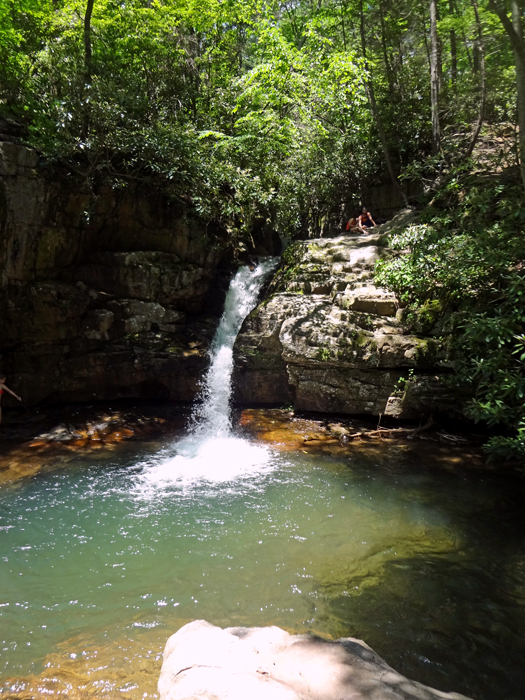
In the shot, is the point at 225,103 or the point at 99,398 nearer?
the point at 99,398

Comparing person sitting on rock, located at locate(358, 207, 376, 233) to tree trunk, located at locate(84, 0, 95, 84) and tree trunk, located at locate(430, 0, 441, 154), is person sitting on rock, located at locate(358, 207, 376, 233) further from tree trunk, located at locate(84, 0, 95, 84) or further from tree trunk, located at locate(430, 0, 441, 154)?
tree trunk, located at locate(84, 0, 95, 84)

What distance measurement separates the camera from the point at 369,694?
229 cm

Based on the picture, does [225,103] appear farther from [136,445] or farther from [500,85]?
[136,445]

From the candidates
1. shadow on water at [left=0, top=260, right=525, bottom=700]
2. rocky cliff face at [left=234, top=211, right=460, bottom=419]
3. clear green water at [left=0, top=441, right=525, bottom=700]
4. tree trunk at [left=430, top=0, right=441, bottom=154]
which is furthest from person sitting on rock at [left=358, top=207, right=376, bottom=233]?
clear green water at [left=0, top=441, right=525, bottom=700]

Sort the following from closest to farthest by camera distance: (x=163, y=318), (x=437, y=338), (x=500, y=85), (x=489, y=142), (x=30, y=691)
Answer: (x=30, y=691) → (x=437, y=338) → (x=500, y=85) → (x=163, y=318) → (x=489, y=142)

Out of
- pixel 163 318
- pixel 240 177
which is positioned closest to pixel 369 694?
pixel 163 318

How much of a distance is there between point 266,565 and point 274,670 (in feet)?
6.55

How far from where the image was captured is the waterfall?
9922 millimetres

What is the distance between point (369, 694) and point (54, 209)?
11.2m

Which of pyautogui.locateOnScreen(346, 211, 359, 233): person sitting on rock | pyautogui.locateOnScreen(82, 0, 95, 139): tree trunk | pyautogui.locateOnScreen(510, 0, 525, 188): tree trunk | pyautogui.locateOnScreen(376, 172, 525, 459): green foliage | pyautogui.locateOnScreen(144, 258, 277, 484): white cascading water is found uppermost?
pyautogui.locateOnScreen(82, 0, 95, 139): tree trunk

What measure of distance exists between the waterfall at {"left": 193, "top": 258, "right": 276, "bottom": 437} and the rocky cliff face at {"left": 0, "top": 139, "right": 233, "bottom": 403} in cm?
41

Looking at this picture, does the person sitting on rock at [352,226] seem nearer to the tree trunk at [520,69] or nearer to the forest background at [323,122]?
the forest background at [323,122]

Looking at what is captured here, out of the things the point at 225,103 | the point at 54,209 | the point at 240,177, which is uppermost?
the point at 225,103

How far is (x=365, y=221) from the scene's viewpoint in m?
14.4
